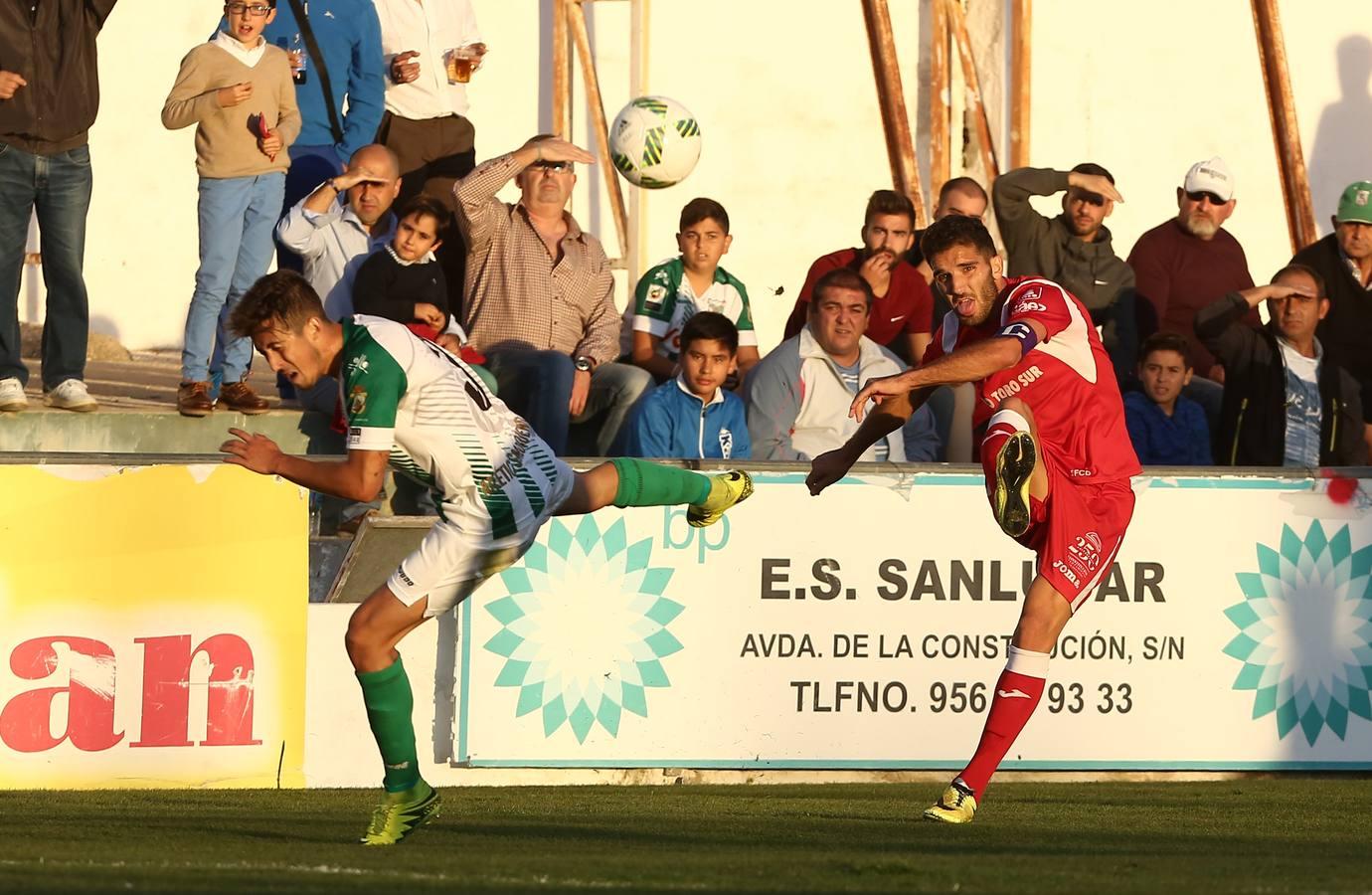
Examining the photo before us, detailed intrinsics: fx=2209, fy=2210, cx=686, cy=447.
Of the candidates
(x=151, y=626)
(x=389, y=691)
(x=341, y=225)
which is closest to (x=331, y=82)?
(x=341, y=225)

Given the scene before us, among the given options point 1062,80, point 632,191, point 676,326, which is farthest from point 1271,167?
point 676,326

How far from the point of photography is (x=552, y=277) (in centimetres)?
1081

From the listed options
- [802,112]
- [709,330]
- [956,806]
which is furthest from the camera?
[802,112]

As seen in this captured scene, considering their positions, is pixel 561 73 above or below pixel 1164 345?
above

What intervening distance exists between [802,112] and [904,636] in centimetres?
624

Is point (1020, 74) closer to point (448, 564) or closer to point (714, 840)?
point (448, 564)

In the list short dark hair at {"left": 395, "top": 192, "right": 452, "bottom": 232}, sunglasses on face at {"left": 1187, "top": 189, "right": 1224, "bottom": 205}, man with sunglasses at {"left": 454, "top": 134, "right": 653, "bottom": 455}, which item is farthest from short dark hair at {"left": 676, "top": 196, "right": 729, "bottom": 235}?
sunglasses on face at {"left": 1187, "top": 189, "right": 1224, "bottom": 205}

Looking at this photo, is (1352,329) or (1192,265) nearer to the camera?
(1352,329)

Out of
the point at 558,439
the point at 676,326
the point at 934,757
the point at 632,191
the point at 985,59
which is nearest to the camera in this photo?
the point at 934,757

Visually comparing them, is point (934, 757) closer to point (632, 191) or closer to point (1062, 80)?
point (632, 191)

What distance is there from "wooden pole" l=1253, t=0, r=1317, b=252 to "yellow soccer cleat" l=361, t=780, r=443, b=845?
27.6 feet

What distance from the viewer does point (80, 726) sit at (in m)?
9.02

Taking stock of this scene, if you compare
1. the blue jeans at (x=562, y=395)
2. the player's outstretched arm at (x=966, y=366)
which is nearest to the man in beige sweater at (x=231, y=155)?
the blue jeans at (x=562, y=395)

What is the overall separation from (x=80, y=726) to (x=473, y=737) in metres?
1.61
